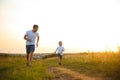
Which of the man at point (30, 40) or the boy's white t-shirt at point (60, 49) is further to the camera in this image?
the boy's white t-shirt at point (60, 49)

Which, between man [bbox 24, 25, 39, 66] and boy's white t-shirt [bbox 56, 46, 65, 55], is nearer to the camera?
man [bbox 24, 25, 39, 66]

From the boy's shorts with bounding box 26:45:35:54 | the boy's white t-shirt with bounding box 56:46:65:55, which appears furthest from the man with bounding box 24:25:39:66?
Result: the boy's white t-shirt with bounding box 56:46:65:55

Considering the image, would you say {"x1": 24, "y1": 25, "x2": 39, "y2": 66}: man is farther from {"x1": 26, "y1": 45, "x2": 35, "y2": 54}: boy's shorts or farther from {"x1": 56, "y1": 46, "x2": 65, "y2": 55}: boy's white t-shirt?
{"x1": 56, "y1": 46, "x2": 65, "y2": 55}: boy's white t-shirt

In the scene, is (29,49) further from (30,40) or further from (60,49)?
(60,49)

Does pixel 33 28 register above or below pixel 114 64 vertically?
above

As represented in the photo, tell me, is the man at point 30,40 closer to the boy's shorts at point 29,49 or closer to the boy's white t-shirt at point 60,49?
the boy's shorts at point 29,49

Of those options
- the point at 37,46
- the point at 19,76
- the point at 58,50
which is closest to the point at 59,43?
the point at 58,50

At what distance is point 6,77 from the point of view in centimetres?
801

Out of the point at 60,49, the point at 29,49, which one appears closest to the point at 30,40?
the point at 29,49

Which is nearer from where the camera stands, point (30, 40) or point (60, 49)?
point (30, 40)

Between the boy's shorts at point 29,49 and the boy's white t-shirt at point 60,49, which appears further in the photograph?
the boy's white t-shirt at point 60,49

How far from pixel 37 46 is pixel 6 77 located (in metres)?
3.92

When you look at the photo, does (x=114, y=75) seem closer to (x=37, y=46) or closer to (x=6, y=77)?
(x=6, y=77)

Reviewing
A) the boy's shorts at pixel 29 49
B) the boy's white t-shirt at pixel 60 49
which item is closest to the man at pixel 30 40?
the boy's shorts at pixel 29 49
